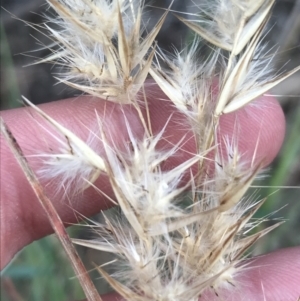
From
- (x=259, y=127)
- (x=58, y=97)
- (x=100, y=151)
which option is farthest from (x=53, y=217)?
(x=58, y=97)

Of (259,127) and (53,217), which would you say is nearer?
(53,217)

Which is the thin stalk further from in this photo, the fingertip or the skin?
the fingertip

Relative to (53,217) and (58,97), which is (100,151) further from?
(58,97)

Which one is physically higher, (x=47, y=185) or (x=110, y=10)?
(x=110, y=10)

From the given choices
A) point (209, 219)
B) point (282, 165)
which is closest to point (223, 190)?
point (209, 219)

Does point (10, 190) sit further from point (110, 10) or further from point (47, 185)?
point (110, 10)

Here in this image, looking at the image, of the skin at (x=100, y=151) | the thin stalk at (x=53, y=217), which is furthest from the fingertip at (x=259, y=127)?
the thin stalk at (x=53, y=217)

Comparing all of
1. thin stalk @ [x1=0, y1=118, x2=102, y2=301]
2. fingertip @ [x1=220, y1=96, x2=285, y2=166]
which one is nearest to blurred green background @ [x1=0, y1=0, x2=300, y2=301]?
fingertip @ [x1=220, y1=96, x2=285, y2=166]
